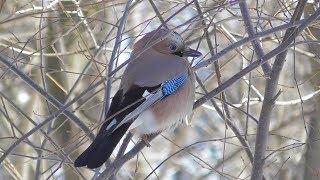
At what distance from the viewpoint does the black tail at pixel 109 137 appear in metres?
3.50

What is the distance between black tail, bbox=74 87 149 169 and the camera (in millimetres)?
3502

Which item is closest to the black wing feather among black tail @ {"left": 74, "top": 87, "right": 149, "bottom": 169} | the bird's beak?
black tail @ {"left": 74, "top": 87, "right": 149, "bottom": 169}

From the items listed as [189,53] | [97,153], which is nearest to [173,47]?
[189,53]

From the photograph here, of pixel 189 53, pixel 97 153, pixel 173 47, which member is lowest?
pixel 97 153

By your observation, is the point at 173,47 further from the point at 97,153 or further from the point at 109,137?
the point at 97,153

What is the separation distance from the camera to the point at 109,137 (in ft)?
11.9

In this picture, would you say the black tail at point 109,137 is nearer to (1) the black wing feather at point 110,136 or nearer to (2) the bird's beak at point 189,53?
(1) the black wing feather at point 110,136

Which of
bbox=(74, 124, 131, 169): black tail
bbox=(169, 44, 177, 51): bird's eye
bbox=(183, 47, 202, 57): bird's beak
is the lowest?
bbox=(74, 124, 131, 169): black tail

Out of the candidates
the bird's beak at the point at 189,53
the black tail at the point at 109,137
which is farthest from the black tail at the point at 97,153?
the bird's beak at the point at 189,53

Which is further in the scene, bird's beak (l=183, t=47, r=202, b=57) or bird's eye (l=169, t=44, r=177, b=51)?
bird's eye (l=169, t=44, r=177, b=51)

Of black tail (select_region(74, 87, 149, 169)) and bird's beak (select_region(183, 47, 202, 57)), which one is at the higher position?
bird's beak (select_region(183, 47, 202, 57))

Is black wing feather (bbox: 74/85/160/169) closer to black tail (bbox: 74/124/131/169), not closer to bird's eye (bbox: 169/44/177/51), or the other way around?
black tail (bbox: 74/124/131/169)

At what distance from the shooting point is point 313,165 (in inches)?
257

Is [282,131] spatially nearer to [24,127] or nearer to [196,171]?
[196,171]
